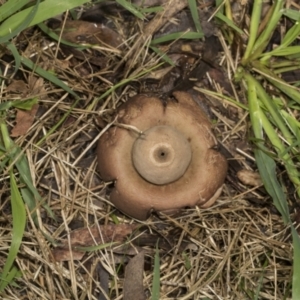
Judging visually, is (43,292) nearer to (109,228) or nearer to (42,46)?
(109,228)

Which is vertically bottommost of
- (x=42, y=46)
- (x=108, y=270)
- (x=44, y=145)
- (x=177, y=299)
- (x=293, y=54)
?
(x=177, y=299)

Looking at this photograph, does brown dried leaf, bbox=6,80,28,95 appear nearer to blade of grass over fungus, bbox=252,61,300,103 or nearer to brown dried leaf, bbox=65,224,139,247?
brown dried leaf, bbox=65,224,139,247

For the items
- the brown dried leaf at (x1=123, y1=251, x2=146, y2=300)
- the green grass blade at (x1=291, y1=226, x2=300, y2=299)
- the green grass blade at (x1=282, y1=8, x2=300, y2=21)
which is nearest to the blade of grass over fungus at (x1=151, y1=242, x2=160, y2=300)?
the brown dried leaf at (x1=123, y1=251, x2=146, y2=300)

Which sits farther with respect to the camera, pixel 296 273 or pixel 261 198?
pixel 261 198

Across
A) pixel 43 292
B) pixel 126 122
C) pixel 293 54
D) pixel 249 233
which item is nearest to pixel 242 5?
pixel 293 54

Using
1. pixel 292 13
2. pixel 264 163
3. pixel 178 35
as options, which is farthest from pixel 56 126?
pixel 292 13
